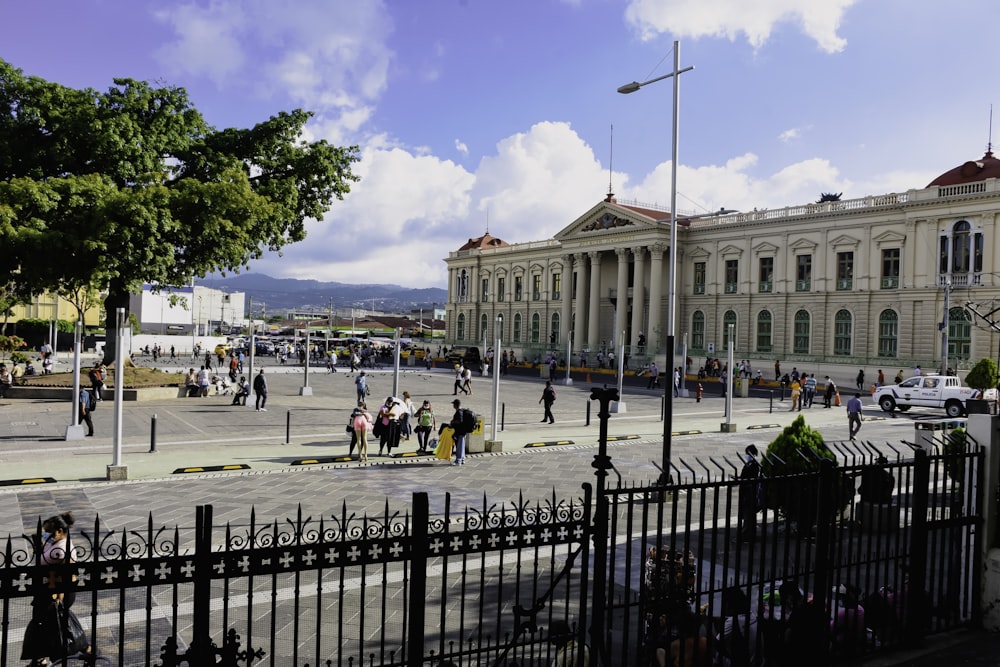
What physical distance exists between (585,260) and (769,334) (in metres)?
19.5

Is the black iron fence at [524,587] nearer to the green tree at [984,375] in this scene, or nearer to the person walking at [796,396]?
the person walking at [796,396]

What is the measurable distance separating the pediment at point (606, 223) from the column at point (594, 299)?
2.22 metres

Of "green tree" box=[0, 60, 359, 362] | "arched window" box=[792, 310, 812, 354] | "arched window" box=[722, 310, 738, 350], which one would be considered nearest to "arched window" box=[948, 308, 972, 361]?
"arched window" box=[792, 310, 812, 354]

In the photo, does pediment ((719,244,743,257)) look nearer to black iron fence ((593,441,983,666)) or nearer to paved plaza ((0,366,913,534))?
paved plaza ((0,366,913,534))

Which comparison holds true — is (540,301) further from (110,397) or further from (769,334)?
(110,397)

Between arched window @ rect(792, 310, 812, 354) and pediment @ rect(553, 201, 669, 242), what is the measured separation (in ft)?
43.1

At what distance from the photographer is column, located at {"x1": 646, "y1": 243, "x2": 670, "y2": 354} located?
2447 inches

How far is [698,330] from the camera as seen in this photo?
207ft

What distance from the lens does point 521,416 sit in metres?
26.9

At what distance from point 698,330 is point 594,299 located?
10.2 metres

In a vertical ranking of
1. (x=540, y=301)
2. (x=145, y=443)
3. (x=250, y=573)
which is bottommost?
(x=145, y=443)

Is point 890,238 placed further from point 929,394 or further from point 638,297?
point 929,394

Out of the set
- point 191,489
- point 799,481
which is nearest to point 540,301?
point 191,489

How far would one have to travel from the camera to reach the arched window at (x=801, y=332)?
54781 mm
